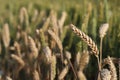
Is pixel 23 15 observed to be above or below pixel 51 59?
above

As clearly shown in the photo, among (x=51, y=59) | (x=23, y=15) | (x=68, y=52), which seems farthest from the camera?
(x=23, y=15)

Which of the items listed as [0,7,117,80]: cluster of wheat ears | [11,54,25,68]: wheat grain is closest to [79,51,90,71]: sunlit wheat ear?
[0,7,117,80]: cluster of wheat ears

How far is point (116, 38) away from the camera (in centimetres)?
124

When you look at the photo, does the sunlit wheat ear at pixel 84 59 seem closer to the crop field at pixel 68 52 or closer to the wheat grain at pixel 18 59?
the crop field at pixel 68 52

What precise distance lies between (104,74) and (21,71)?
0.65 m

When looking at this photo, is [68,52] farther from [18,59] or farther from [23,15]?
[23,15]

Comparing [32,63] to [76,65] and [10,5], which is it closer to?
[76,65]

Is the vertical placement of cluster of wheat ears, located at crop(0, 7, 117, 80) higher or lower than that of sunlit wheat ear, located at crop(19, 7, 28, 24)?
lower

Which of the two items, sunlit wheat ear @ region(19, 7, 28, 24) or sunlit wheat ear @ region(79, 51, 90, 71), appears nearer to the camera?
sunlit wheat ear @ region(79, 51, 90, 71)

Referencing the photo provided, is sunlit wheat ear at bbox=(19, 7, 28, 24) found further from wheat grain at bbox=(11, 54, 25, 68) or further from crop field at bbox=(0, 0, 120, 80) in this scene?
wheat grain at bbox=(11, 54, 25, 68)

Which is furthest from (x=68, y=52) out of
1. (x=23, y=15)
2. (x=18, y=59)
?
(x=23, y=15)

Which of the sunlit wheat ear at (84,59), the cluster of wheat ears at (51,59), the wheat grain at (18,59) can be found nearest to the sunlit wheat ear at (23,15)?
the cluster of wheat ears at (51,59)

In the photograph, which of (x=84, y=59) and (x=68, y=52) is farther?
(x=68, y=52)

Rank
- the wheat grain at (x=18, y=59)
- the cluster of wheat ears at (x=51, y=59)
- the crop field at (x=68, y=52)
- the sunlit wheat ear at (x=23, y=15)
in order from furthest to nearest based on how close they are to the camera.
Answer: the sunlit wheat ear at (x=23, y=15) → the wheat grain at (x=18, y=59) → the crop field at (x=68, y=52) → the cluster of wheat ears at (x=51, y=59)
